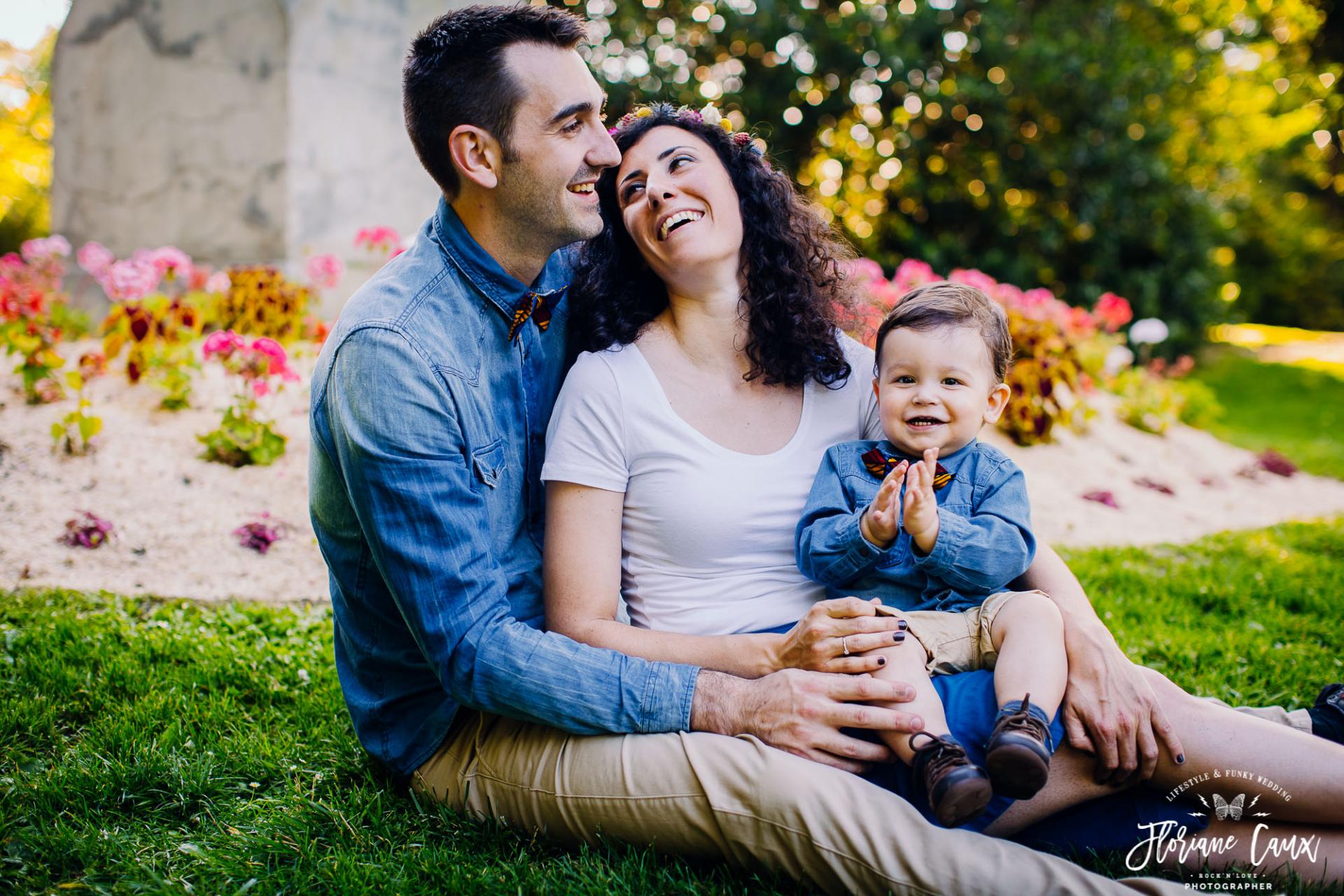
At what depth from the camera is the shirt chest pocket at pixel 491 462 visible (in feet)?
6.65

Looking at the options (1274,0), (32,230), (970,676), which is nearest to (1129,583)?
(970,676)

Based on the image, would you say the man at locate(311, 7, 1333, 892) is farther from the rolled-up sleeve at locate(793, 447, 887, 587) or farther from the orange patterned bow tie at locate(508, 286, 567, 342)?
the rolled-up sleeve at locate(793, 447, 887, 587)

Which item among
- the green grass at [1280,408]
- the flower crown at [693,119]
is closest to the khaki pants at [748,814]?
the flower crown at [693,119]

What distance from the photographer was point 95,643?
9.91 feet

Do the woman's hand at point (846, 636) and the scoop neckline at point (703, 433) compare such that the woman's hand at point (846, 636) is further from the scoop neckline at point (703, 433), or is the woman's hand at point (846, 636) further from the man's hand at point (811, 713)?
the scoop neckline at point (703, 433)

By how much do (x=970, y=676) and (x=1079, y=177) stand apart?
957cm

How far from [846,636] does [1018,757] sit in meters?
0.39

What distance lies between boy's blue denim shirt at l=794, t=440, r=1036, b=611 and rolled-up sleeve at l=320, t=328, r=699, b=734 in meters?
0.42

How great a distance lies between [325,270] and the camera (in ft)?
17.0

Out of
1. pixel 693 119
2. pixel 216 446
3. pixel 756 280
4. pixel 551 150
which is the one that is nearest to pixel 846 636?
pixel 756 280

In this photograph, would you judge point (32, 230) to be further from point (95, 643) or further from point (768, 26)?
point (95, 643)

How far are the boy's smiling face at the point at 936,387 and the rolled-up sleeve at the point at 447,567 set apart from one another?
0.78 metres

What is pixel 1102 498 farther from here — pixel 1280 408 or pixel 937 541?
pixel 1280 408

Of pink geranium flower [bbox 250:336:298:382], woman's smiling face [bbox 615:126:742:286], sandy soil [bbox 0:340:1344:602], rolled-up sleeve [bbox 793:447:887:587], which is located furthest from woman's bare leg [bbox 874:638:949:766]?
pink geranium flower [bbox 250:336:298:382]
